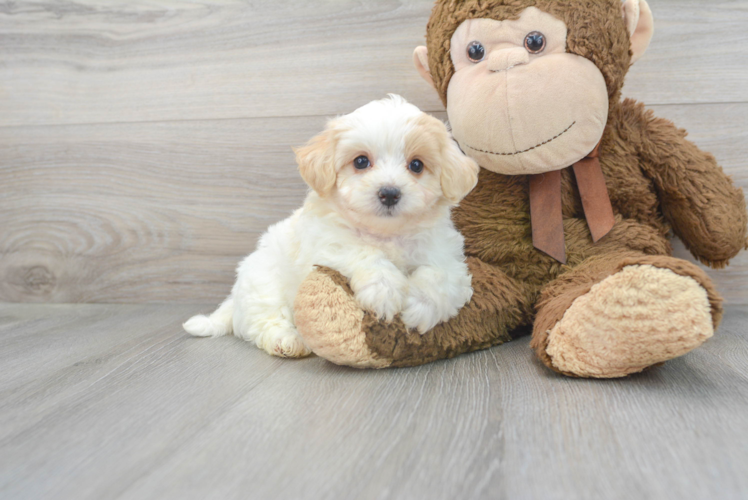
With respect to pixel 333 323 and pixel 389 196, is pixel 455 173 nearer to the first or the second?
pixel 389 196

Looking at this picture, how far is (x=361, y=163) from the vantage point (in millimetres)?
1171

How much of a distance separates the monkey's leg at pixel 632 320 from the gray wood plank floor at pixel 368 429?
0.05m

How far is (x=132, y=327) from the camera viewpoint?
5.40 ft

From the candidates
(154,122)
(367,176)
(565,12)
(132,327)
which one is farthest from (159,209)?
(565,12)

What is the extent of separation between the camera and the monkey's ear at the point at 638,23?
4.14 feet

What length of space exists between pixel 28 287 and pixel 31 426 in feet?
4.32

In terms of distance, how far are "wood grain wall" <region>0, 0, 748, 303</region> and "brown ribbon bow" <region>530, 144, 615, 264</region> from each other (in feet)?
1.47

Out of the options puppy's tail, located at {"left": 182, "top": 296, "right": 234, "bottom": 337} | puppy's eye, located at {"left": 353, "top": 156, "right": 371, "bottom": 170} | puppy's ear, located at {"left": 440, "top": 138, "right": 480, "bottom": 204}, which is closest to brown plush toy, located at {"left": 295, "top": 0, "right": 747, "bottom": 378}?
puppy's ear, located at {"left": 440, "top": 138, "right": 480, "bottom": 204}

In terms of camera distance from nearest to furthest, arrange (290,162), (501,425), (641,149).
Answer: (501,425) → (641,149) → (290,162)

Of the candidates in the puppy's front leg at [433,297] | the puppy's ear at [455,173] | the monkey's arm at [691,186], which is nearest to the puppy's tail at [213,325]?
the puppy's front leg at [433,297]

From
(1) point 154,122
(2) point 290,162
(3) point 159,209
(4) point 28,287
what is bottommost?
(4) point 28,287

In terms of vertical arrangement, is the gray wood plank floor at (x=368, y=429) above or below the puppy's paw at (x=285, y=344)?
above

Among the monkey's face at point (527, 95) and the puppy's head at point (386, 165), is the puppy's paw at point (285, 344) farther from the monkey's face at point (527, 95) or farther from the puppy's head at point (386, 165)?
the monkey's face at point (527, 95)

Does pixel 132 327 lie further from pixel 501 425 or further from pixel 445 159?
pixel 501 425
